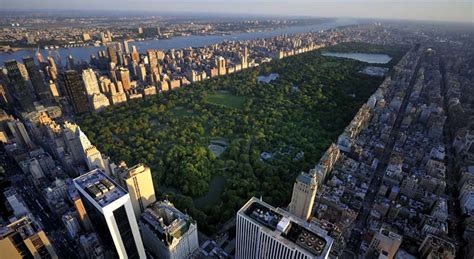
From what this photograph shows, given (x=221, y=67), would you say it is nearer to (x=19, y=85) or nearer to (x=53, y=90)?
(x=53, y=90)

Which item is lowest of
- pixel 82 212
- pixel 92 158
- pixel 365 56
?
pixel 365 56

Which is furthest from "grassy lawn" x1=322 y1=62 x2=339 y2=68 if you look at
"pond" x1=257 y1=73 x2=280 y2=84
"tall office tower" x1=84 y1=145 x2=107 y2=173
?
"tall office tower" x1=84 y1=145 x2=107 y2=173

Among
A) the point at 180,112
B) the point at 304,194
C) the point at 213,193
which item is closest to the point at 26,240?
A: the point at 213,193

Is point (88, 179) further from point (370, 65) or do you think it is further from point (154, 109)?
point (370, 65)

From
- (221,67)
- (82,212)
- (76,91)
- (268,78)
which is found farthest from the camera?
(268,78)

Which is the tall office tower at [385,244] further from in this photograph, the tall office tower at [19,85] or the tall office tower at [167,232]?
the tall office tower at [19,85]

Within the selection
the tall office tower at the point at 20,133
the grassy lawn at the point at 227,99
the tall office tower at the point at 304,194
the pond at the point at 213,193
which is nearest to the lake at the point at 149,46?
the tall office tower at the point at 20,133
